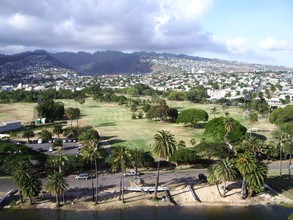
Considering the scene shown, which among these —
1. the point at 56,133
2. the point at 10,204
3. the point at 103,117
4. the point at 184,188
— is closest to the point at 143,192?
the point at 184,188

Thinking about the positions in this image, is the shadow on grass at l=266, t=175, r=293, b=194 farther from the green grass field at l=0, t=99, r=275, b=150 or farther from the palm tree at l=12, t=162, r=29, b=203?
the palm tree at l=12, t=162, r=29, b=203

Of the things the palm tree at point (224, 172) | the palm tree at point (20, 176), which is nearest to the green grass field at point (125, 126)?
the palm tree at point (224, 172)

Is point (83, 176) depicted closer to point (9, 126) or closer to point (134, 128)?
point (134, 128)

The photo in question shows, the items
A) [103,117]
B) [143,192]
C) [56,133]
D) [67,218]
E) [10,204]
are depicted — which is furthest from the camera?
[103,117]

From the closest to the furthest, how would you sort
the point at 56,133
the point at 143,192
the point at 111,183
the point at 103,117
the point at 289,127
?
the point at 143,192, the point at 111,183, the point at 289,127, the point at 56,133, the point at 103,117

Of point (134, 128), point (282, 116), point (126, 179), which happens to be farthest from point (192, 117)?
point (126, 179)

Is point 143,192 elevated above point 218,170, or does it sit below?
below

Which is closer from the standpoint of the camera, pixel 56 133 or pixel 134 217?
pixel 134 217

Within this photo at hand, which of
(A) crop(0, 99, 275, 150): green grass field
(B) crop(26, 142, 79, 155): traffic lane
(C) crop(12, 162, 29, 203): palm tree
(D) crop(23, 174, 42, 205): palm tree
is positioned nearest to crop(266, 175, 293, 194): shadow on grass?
(A) crop(0, 99, 275, 150): green grass field

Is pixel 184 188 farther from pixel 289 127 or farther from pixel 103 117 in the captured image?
pixel 103 117

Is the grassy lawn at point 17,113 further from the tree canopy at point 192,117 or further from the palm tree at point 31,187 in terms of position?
the palm tree at point 31,187

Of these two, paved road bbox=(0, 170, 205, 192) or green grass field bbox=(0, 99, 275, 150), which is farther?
green grass field bbox=(0, 99, 275, 150)
